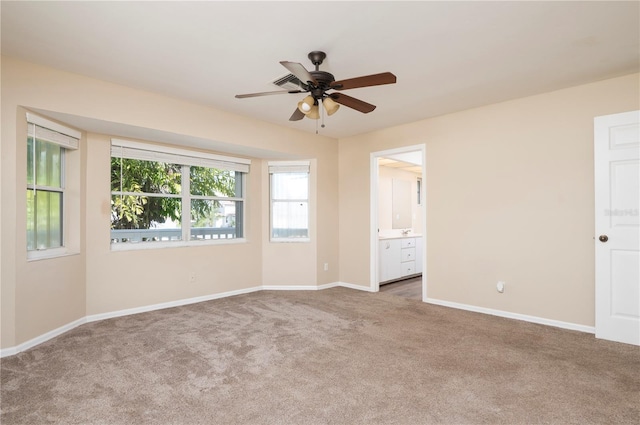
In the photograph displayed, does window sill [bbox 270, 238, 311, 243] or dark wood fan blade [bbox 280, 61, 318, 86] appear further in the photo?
window sill [bbox 270, 238, 311, 243]

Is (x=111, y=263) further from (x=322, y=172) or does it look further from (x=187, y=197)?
(x=322, y=172)

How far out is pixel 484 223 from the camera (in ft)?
13.6

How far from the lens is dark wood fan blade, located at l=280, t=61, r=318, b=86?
2.21 m

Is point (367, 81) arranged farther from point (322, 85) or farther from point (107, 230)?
point (107, 230)

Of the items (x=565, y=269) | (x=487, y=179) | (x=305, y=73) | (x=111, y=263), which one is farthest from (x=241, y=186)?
(x=565, y=269)

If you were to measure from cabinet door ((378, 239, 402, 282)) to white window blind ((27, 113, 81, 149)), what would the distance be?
14.4ft

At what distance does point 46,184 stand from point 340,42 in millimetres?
3235

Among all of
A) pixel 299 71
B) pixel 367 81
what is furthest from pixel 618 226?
pixel 299 71

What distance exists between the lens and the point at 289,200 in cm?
560

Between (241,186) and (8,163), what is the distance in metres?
2.88

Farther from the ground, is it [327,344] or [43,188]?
[43,188]

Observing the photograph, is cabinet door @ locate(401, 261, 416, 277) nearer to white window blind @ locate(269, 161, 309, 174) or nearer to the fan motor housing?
white window blind @ locate(269, 161, 309, 174)

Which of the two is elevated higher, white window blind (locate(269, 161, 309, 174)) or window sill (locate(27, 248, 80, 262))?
white window blind (locate(269, 161, 309, 174))

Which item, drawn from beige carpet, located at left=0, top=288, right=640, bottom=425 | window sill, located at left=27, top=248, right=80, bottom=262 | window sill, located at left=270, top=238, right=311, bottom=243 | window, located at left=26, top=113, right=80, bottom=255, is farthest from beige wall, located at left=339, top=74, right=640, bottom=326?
window sill, located at left=27, top=248, right=80, bottom=262
